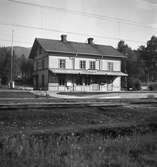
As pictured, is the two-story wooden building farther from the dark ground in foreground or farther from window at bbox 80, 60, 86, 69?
the dark ground in foreground

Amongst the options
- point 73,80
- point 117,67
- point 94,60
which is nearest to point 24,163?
point 73,80

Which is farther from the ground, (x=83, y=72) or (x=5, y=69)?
(x=5, y=69)

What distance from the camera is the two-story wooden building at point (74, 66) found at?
35.3 metres

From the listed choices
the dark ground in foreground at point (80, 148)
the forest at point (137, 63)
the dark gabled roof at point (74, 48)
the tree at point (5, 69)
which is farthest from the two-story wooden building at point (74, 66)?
the dark ground in foreground at point (80, 148)

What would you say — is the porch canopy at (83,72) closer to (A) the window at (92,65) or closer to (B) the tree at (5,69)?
(A) the window at (92,65)

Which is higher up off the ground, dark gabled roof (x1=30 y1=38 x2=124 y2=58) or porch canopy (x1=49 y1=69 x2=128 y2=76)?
dark gabled roof (x1=30 y1=38 x2=124 y2=58)

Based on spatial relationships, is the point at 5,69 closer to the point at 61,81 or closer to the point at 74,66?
the point at 74,66

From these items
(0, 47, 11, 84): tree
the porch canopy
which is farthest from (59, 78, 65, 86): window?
(0, 47, 11, 84): tree

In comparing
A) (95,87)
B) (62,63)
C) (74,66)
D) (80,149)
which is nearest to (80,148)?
(80,149)

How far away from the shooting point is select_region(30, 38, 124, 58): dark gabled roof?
120ft

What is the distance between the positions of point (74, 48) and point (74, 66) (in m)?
3.66

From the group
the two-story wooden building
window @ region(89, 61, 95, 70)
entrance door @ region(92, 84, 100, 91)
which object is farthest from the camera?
window @ region(89, 61, 95, 70)

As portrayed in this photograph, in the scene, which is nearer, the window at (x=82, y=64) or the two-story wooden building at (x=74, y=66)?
the two-story wooden building at (x=74, y=66)

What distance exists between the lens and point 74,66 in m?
37.4
